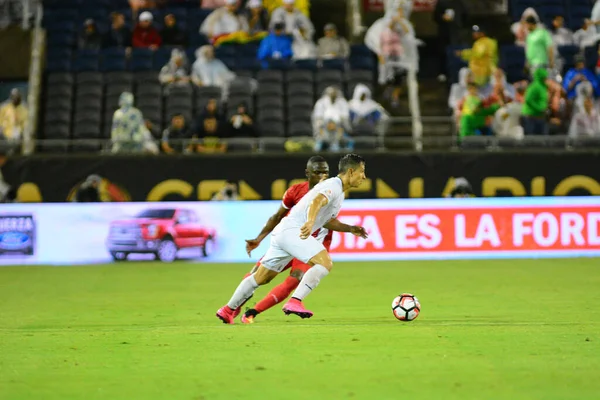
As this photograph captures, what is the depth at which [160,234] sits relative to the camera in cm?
2092

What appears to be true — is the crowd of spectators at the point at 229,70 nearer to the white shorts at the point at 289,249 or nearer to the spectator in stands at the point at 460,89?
the spectator in stands at the point at 460,89

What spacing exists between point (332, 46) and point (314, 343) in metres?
15.7

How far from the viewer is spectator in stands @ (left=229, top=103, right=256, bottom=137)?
21.8 meters

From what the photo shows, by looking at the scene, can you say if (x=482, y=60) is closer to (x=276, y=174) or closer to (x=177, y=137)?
(x=276, y=174)

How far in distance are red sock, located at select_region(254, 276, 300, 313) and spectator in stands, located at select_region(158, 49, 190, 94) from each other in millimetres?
12397

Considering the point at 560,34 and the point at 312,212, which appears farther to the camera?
the point at 560,34

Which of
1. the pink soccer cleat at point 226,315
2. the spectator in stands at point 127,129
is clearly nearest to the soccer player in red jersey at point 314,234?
the pink soccer cleat at point 226,315

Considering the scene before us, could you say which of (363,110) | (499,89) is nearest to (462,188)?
(499,89)

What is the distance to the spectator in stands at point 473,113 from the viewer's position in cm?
2212

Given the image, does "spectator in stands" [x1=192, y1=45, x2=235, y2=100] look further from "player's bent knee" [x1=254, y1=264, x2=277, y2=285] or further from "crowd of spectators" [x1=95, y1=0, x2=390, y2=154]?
Answer: "player's bent knee" [x1=254, y1=264, x2=277, y2=285]

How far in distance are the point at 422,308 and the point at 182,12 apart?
1455 centimetres

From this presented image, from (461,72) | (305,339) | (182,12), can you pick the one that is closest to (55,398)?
(305,339)

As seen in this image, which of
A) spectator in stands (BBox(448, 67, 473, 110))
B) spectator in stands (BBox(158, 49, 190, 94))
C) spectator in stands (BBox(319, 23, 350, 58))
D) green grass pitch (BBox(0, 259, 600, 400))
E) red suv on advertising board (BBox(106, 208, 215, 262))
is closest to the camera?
green grass pitch (BBox(0, 259, 600, 400))

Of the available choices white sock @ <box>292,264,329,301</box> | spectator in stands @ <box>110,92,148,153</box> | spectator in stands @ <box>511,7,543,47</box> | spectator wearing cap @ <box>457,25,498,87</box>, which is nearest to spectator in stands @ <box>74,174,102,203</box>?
spectator in stands @ <box>110,92,148,153</box>
